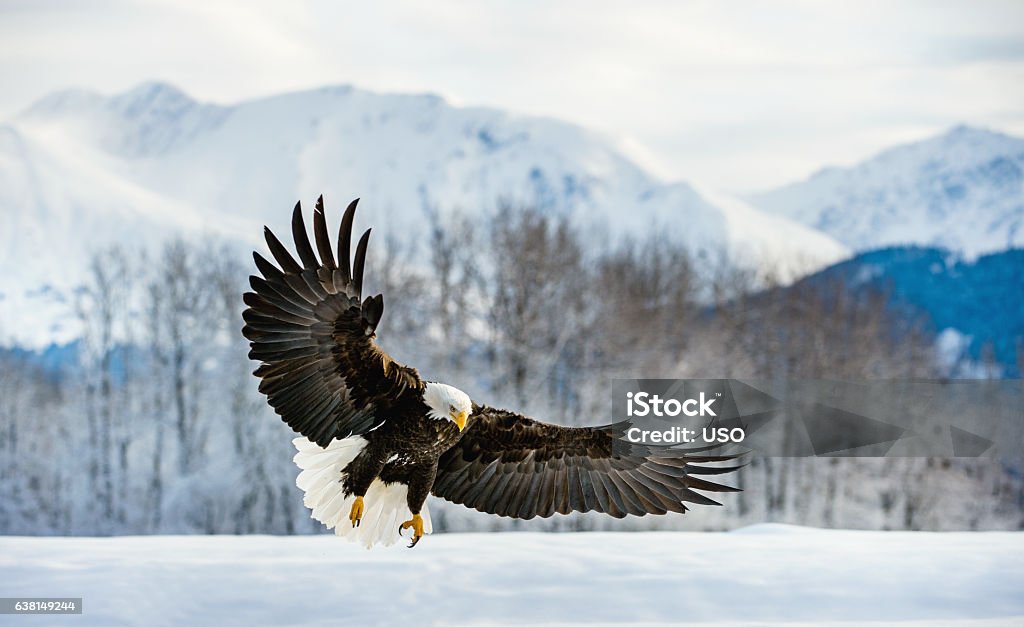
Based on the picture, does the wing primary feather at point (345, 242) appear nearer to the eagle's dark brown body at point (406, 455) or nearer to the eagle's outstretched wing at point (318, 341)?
the eagle's outstretched wing at point (318, 341)

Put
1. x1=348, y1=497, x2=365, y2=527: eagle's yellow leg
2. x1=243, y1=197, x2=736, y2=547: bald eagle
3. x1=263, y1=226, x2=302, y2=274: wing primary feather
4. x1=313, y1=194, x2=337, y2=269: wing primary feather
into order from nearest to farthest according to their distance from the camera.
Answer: x1=313, y1=194, x2=337, y2=269: wing primary feather, x1=263, y1=226, x2=302, y2=274: wing primary feather, x1=243, y1=197, x2=736, y2=547: bald eagle, x1=348, y1=497, x2=365, y2=527: eagle's yellow leg

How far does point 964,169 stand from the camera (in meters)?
178

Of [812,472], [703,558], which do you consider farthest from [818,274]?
[703,558]

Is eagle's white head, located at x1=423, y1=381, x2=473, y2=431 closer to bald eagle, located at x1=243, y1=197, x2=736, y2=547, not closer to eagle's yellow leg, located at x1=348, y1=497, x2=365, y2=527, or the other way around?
bald eagle, located at x1=243, y1=197, x2=736, y2=547

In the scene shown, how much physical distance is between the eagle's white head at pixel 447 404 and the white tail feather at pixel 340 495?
0.44 meters

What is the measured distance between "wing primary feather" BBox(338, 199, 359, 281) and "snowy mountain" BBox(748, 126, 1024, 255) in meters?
155

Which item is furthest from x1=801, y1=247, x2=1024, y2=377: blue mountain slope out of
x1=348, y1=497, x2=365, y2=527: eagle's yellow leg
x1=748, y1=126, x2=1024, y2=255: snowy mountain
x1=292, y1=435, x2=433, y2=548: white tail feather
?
x1=748, y1=126, x2=1024, y2=255: snowy mountain

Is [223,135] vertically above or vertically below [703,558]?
above

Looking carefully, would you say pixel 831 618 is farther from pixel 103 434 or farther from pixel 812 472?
pixel 103 434

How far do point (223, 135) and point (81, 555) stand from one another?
490 ft

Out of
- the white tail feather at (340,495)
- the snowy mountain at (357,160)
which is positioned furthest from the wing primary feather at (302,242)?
the snowy mountain at (357,160)

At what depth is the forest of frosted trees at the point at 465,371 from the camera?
2028cm

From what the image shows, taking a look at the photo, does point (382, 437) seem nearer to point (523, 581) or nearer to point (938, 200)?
point (523, 581)

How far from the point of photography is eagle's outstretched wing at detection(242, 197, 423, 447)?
399cm
